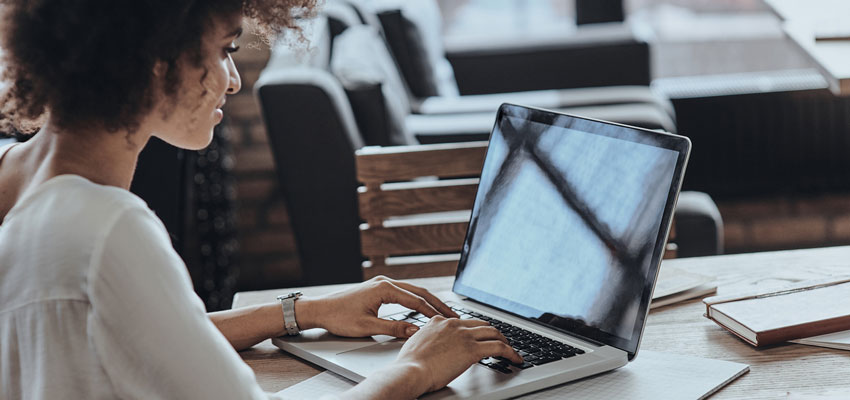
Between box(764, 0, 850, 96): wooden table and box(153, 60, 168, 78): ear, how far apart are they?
4.67ft

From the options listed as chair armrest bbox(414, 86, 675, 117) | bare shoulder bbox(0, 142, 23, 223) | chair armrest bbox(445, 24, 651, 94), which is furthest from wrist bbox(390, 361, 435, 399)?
chair armrest bbox(445, 24, 651, 94)

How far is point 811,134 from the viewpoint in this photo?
3.38m

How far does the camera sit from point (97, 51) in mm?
663

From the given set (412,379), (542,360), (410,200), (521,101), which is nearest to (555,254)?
(542,360)

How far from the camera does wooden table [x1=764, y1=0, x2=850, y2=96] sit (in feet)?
5.85

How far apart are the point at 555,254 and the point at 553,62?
2525 mm

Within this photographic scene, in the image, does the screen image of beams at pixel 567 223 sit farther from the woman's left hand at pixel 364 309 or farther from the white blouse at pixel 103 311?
the white blouse at pixel 103 311

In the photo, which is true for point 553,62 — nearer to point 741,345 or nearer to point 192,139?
point 741,345

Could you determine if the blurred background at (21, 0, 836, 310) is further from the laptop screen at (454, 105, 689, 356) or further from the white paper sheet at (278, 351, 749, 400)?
the white paper sheet at (278, 351, 749, 400)

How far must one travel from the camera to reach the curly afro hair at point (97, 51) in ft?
2.14

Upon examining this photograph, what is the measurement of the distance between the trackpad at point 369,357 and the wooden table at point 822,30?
1.20 metres

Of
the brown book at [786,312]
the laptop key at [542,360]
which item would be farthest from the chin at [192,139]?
the brown book at [786,312]

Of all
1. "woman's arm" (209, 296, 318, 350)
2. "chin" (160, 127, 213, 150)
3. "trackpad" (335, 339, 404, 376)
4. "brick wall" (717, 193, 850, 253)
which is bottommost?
"brick wall" (717, 193, 850, 253)

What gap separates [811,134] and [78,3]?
3.22 m
